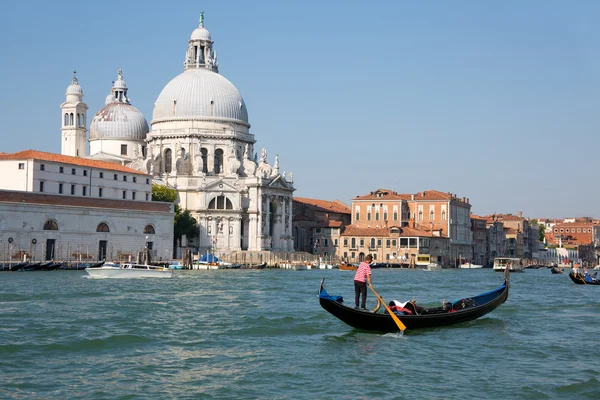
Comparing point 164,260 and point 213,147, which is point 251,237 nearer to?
point 213,147

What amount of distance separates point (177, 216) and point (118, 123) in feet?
40.5

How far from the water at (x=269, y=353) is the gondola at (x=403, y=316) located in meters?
0.23

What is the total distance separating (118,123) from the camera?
69625 millimetres

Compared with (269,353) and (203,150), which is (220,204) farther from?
(269,353)

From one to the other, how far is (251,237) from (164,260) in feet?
38.4

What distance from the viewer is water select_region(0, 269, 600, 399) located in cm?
1308

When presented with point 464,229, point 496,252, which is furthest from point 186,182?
point 496,252

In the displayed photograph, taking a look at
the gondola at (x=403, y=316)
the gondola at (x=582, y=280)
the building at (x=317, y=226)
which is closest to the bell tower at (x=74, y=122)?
the building at (x=317, y=226)

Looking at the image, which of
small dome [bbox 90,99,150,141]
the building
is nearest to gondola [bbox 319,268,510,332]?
the building

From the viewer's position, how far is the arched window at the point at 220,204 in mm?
63438

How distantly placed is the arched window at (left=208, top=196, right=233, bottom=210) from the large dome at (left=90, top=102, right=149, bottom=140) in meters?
10.2

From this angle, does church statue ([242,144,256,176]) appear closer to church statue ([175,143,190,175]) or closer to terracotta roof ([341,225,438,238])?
Answer: church statue ([175,143,190,175])

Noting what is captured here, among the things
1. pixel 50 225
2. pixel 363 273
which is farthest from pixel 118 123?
pixel 363 273

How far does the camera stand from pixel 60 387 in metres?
12.9
